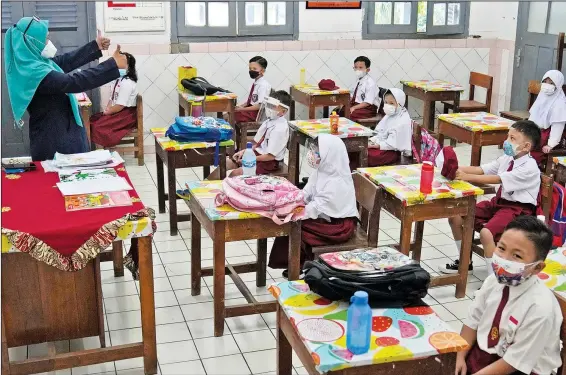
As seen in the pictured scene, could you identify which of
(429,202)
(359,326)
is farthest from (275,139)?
(359,326)

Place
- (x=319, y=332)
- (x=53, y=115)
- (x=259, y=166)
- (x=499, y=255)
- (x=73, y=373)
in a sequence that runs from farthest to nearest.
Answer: (x=259, y=166)
(x=53, y=115)
(x=73, y=373)
(x=499, y=255)
(x=319, y=332)

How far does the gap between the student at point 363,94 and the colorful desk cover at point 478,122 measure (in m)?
1.67

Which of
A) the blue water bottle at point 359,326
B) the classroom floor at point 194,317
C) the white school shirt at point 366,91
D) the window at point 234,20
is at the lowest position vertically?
the classroom floor at point 194,317

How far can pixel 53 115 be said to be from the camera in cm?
462

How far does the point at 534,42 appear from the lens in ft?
29.7

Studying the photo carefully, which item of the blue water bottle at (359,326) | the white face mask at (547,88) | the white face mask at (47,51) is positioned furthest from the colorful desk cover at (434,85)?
the blue water bottle at (359,326)

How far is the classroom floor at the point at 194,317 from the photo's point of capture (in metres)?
3.89

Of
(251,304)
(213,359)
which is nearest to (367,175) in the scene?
(251,304)

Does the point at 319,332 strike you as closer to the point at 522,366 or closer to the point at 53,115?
the point at 522,366

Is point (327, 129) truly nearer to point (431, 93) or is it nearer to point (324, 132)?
point (324, 132)

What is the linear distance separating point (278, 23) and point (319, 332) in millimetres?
6743

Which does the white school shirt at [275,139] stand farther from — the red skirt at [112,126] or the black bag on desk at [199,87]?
the red skirt at [112,126]

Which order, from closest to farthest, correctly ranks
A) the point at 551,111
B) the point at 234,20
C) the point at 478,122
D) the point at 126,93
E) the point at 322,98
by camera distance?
1. the point at 478,122
2. the point at 551,111
3. the point at 126,93
4. the point at 322,98
5. the point at 234,20

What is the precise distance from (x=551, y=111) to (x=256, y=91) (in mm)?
3309
